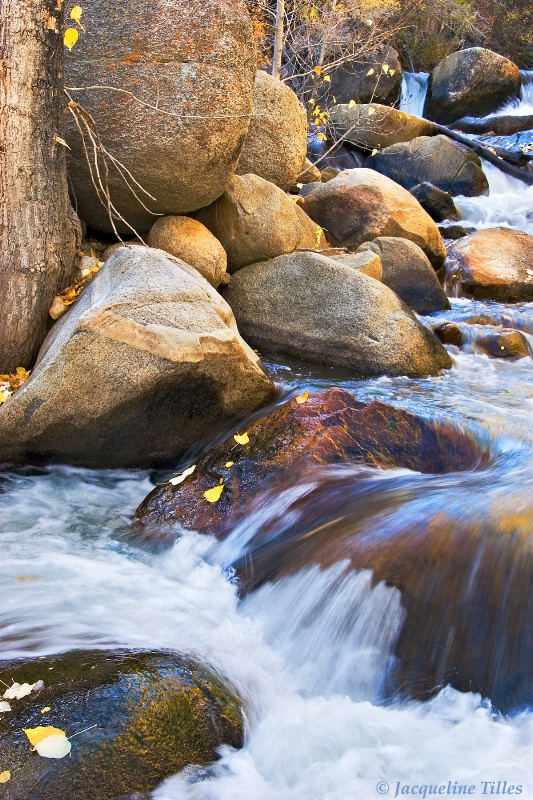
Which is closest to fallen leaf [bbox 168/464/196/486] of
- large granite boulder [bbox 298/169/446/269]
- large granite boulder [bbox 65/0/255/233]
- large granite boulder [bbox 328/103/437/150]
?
large granite boulder [bbox 65/0/255/233]

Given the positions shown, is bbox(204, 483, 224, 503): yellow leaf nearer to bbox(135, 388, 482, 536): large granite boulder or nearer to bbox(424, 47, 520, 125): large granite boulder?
bbox(135, 388, 482, 536): large granite boulder

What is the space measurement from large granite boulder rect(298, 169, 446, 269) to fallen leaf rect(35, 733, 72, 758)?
7.13 m

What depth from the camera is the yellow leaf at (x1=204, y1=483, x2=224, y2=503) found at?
3.87 meters

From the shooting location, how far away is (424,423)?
14.5ft

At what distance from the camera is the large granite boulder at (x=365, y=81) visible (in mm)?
18312

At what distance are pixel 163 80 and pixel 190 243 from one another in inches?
50.5

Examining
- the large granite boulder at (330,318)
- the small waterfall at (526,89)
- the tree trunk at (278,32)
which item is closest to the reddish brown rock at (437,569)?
the large granite boulder at (330,318)

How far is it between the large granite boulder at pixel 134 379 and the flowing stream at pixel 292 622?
0.74ft

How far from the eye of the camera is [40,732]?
2.05m

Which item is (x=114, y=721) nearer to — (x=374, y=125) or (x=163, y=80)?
Answer: (x=163, y=80)

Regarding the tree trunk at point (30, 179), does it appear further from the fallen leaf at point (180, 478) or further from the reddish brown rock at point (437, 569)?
the reddish brown rock at point (437, 569)

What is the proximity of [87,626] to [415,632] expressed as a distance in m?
1.39

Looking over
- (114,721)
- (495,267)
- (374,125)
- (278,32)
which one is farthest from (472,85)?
(114,721)

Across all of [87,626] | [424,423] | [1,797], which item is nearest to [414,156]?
[424,423]
